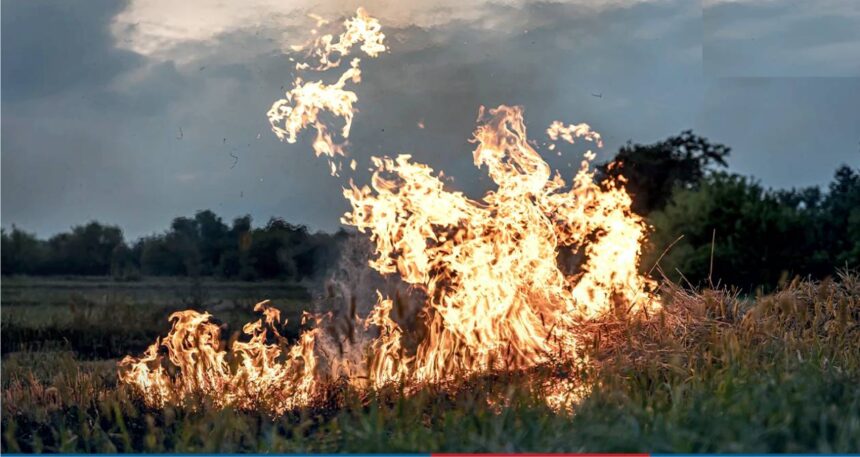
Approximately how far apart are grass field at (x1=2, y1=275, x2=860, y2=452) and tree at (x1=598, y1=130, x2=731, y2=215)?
15548 millimetres

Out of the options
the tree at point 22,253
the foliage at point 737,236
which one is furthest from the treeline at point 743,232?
the tree at point 22,253

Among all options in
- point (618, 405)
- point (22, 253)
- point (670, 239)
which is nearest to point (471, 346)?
point (618, 405)

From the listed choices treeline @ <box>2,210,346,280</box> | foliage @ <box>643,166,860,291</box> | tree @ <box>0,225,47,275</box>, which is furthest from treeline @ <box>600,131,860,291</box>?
tree @ <box>0,225,47,275</box>

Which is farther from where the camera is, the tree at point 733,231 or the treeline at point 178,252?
the tree at point 733,231

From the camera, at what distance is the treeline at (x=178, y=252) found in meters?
16.8

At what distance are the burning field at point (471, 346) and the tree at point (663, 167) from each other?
14.8m

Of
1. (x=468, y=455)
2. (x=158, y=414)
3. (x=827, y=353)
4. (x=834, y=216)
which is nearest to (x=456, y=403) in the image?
(x=468, y=455)

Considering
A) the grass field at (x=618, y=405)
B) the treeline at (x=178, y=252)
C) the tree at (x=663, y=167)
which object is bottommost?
the grass field at (x=618, y=405)

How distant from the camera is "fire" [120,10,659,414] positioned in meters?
9.12

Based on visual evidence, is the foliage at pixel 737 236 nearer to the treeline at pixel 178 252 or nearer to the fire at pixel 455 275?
the treeline at pixel 178 252

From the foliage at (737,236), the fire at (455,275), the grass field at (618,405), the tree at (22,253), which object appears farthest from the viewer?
the foliage at (737,236)

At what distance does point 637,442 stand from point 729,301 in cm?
407

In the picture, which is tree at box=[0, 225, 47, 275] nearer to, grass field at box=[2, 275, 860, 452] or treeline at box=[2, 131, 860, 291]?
treeline at box=[2, 131, 860, 291]

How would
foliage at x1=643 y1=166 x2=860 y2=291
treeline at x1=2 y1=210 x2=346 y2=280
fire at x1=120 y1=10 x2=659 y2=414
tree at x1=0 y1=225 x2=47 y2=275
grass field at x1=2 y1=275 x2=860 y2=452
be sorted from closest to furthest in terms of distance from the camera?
grass field at x1=2 y1=275 x2=860 y2=452
fire at x1=120 y1=10 x2=659 y2=414
treeline at x1=2 y1=210 x2=346 y2=280
tree at x1=0 y1=225 x2=47 y2=275
foliage at x1=643 y1=166 x2=860 y2=291
